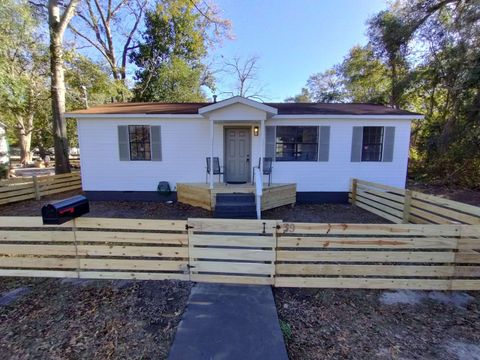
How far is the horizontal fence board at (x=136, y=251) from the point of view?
2.99 m

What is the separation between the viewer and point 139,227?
9.80 ft

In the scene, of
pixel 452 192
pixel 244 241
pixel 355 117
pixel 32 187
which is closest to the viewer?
pixel 244 241

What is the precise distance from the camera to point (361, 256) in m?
2.92

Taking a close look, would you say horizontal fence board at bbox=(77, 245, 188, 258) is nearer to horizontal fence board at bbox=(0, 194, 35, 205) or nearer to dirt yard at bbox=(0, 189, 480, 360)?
dirt yard at bbox=(0, 189, 480, 360)

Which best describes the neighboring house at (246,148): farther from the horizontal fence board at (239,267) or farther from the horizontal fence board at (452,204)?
the horizontal fence board at (239,267)

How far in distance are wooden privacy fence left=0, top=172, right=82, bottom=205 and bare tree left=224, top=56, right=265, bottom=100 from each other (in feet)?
54.7

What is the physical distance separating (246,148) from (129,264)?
17.8ft

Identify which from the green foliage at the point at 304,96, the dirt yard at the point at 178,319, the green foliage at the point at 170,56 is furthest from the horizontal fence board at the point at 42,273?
the green foliage at the point at 304,96

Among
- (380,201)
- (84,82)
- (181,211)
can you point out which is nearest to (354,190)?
(380,201)

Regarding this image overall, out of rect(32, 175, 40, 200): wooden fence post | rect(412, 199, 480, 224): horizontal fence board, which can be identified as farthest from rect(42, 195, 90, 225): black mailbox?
rect(32, 175, 40, 200): wooden fence post

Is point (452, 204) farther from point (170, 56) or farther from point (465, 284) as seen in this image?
point (170, 56)

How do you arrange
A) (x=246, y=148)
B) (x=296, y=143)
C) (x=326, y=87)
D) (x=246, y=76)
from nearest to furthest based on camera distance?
(x=296, y=143)
(x=246, y=148)
(x=246, y=76)
(x=326, y=87)

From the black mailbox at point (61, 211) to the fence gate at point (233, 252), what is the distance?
1.28 metres

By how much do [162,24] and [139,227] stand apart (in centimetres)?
2096
